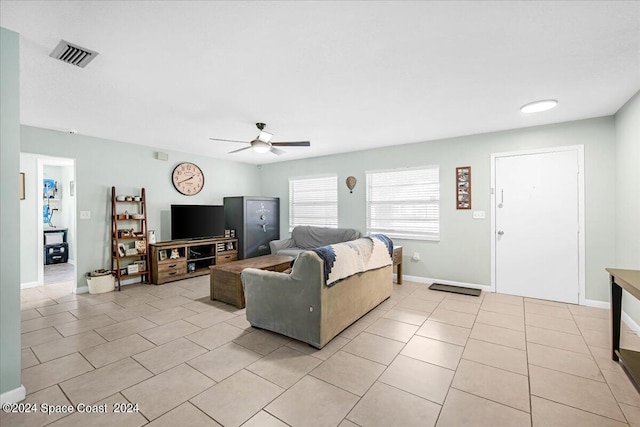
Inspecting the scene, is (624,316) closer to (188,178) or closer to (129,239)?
(188,178)

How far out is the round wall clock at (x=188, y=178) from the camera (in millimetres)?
5613

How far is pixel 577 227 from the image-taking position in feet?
12.2

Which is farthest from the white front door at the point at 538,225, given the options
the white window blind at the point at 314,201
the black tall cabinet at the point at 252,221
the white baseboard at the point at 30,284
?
the white baseboard at the point at 30,284

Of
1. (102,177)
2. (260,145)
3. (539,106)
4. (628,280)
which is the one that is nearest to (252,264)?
(260,145)

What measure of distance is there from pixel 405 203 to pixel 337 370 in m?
3.51

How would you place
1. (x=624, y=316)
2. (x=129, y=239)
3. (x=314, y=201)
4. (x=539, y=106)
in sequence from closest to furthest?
(x=539, y=106) < (x=624, y=316) < (x=129, y=239) < (x=314, y=201)

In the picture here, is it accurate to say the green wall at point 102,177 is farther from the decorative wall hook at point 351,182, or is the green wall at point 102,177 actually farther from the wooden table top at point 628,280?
the wooden table top at point 628,280

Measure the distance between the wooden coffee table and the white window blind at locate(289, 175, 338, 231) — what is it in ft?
7.08

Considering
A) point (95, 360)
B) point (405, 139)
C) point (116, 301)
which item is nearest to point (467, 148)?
point (405, 139)

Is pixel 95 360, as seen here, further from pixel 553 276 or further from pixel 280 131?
pixel 553 276

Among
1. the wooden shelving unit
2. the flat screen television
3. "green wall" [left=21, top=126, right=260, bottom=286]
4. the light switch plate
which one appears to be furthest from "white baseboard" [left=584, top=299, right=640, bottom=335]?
"green wall" [left=21, top=126, right=260, bottom=286]

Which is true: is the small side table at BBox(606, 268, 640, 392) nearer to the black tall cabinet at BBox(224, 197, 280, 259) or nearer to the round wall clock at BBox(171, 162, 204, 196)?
the black tall cabinet at BBox(224, 197, 280, 259)

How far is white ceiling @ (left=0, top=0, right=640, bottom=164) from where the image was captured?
171cm

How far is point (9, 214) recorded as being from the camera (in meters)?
1.91
